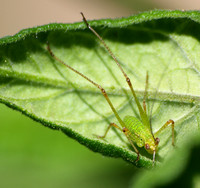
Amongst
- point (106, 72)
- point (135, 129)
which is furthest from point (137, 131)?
point (106, 72)

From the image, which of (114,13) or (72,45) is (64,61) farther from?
(114,13)

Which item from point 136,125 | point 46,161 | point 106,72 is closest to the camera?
point 106,72

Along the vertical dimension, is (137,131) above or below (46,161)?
below

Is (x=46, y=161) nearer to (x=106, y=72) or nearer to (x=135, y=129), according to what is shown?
(x=135, y=129)

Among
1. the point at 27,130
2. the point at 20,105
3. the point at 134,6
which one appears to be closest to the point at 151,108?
the point at 20,105

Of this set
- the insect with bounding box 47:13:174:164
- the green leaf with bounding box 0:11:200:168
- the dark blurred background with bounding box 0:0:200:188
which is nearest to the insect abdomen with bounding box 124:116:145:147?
the insect with bounding box 47:13:174:164

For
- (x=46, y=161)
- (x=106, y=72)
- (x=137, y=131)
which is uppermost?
(x=106, y=72)

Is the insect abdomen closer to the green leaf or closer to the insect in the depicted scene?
the insect

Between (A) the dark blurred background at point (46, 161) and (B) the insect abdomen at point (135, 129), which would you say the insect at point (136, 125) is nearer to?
(B) the insect abdomen at point (135, 129)

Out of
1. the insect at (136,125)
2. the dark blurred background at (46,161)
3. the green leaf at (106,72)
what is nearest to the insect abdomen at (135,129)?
the insect at (136,125)
